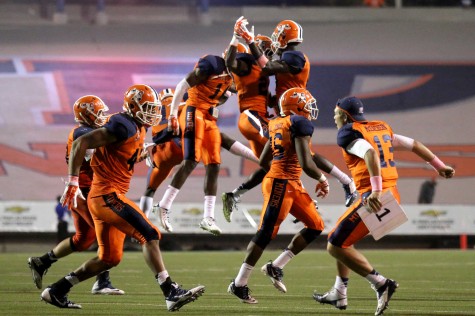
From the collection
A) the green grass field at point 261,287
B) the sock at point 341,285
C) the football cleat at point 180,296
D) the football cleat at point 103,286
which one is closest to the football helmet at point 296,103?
the sock at point 341,285

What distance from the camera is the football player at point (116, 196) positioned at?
871 centimetres

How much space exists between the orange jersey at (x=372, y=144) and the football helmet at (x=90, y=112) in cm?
311

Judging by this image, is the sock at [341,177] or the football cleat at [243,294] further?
the sock at [341,177]

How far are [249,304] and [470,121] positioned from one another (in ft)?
62.1

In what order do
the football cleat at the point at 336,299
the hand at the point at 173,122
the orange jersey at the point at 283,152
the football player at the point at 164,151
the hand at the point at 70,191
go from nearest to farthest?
the hand at the point at 70,191 → the football cleat at the point at 336,299 → the orange jersey at the point at 283,152 → the hand at the point at 173,122 → the football player at the point at 164,151

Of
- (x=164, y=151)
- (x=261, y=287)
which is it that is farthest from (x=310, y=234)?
(x=164, y=151)

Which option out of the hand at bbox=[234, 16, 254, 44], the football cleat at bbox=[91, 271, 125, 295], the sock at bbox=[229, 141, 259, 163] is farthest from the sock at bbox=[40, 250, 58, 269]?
the hand at bbox=[234, 16, 254, 44]

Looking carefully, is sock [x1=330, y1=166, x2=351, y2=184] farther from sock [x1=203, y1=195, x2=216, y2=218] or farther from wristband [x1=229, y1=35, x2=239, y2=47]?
wristband [x1=229, y1=35, x2=239, y2=47]

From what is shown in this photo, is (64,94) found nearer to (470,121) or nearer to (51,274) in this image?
(470,121)

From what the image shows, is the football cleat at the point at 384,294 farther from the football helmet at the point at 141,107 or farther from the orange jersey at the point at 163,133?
the orange jersey at the point at 163,133

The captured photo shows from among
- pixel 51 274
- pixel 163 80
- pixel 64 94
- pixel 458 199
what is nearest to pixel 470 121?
pixel 458 199

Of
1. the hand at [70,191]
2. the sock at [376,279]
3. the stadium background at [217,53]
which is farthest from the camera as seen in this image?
the stadium background at [217,53]

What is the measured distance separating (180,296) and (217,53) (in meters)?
19.5

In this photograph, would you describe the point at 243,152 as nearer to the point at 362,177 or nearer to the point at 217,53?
the point at 362,177
